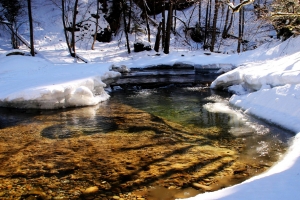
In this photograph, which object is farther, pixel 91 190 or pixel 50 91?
pixel 50 91

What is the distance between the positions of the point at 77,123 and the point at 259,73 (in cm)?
672

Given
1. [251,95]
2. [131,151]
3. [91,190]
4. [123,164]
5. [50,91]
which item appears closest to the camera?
[91,190]

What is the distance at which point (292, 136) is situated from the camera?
6.36 m

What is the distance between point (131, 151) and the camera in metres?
5.82

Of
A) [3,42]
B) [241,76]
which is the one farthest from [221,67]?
[3,42]

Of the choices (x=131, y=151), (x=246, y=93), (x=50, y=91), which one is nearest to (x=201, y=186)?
(x=131, y=151)

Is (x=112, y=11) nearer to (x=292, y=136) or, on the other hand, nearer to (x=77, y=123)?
(x=77, y=123)

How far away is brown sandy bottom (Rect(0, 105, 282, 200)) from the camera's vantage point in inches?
171

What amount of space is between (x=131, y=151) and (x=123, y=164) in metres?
0.63

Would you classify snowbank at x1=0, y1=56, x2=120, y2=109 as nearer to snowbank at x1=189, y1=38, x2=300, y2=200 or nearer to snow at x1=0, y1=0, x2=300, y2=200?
snow at x1=0, y1=0, x2=300, y2=200

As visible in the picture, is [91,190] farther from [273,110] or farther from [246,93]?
[246,93]

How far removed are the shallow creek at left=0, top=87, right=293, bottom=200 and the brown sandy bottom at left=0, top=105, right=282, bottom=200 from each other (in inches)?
0.6

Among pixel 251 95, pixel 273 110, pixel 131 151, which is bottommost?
pixel 131 151

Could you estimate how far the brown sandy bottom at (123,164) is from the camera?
4.35 meters
